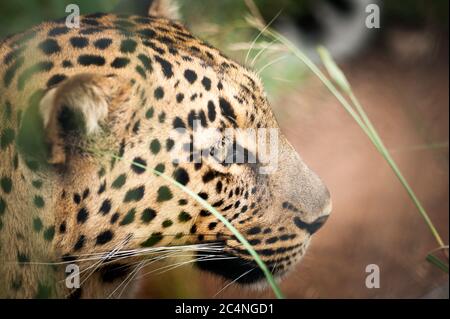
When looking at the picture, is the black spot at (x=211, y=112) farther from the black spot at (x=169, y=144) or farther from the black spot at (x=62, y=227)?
the black spot at (x=62, y=227)

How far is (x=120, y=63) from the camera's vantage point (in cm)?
171

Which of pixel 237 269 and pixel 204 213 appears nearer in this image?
pixel 204 213

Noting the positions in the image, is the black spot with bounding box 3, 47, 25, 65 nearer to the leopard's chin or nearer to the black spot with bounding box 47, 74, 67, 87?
the black spot with bounding box 47, 74, 67, 87

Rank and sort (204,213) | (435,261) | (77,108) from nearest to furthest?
(77,108) → (204,213) → (435,261)

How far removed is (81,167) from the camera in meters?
1.63

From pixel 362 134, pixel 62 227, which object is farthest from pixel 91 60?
pixel 362 134

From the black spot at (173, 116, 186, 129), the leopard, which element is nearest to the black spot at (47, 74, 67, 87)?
the leopard

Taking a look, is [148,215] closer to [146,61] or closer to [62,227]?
[62,227]

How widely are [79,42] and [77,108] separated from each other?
31 cm

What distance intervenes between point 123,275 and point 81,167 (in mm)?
530

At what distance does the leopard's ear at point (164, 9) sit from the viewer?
7.02 ft

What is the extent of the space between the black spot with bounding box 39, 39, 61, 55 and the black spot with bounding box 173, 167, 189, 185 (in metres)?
0.49

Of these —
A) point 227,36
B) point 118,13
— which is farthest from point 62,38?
point 227,36

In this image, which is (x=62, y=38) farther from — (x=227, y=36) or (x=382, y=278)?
(x=382, y=278)
